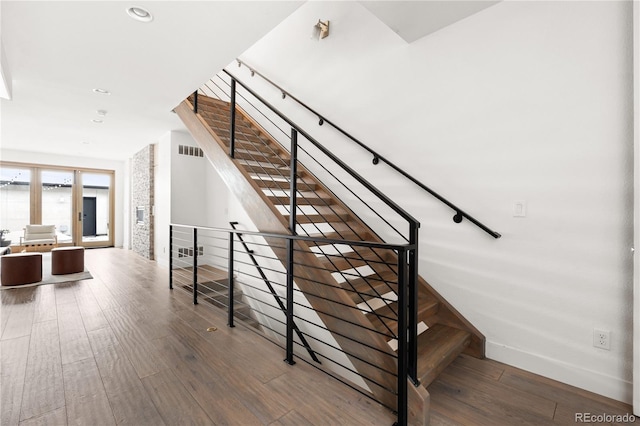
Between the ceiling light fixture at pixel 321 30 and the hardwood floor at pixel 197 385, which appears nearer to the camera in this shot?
the hardwood floor at pixel 197 385

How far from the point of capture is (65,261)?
191 inches

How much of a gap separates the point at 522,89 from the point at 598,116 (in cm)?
49

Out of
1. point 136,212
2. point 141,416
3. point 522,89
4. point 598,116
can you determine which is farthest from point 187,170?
point 598,116

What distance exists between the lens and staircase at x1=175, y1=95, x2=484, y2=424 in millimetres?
1936

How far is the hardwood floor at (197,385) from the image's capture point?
5.26 feet

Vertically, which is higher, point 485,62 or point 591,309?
point 485,62

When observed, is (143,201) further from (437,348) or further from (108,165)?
(437,348)

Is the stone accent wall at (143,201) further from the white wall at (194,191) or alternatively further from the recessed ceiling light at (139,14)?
the recessed ceiling light at (139,14)

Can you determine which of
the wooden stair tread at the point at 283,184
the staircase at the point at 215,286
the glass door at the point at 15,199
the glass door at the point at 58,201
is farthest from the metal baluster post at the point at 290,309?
the glass door at the point at 15,199

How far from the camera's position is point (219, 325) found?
2770 millimetres

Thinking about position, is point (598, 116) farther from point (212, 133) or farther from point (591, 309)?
point (212, 133)

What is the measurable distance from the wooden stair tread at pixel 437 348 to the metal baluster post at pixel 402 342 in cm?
36

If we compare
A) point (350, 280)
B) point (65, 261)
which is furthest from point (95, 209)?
point (350, 280)

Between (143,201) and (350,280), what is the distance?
5.96 metres
